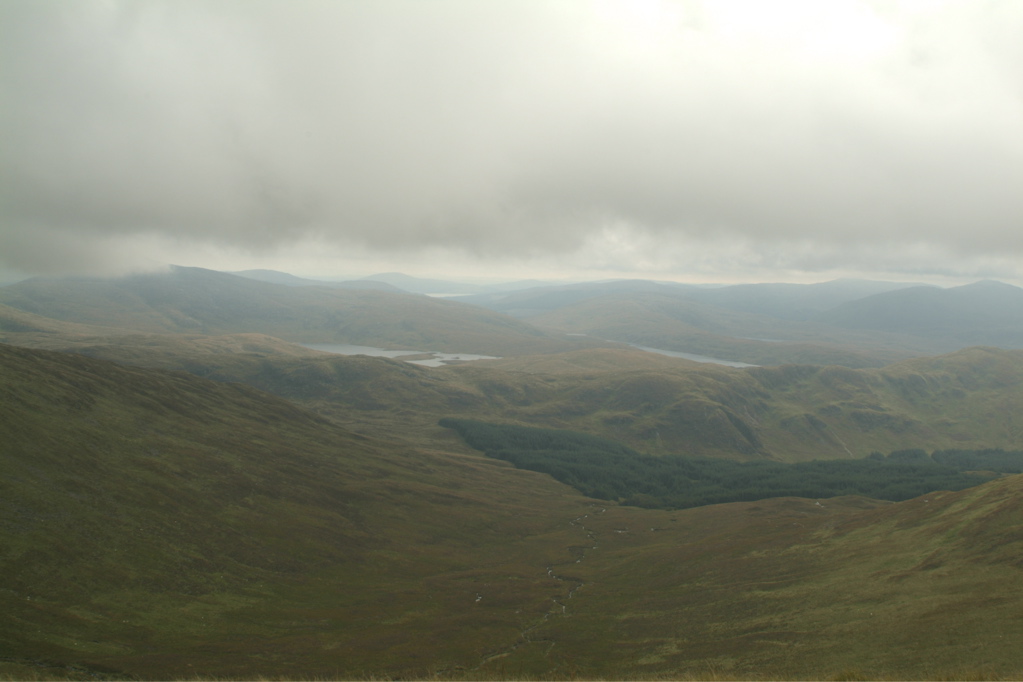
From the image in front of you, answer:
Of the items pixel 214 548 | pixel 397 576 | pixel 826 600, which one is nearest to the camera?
pixel 826 600

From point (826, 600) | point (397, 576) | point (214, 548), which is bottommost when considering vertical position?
point (397, 576)

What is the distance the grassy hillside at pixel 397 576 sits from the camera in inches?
2552

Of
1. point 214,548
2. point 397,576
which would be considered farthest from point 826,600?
point 214,548

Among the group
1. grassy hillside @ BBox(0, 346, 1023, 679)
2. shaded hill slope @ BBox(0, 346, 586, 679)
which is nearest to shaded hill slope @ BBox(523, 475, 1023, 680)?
grassy hillside @ BBox(0, 346, 1023, 679)

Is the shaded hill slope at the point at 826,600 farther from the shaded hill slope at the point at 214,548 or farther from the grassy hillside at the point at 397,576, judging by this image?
the shaded hill slope at the point at 214,548

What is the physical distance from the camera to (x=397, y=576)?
125 metres

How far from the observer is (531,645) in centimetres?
8800

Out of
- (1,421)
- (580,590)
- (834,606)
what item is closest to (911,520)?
(834,606)

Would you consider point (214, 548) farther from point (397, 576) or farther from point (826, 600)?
point (826, 600)

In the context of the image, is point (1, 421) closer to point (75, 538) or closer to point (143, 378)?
point (75, 538)

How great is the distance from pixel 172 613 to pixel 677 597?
78.8 metres

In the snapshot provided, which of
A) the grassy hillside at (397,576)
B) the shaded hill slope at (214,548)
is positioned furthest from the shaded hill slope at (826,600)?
the shaded hill slope at (214,548)

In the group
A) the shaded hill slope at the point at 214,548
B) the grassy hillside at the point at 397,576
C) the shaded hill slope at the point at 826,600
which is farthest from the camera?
the shaded hill slope at the point at 214,548

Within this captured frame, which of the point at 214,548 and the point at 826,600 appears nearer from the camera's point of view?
the point at 826,600
